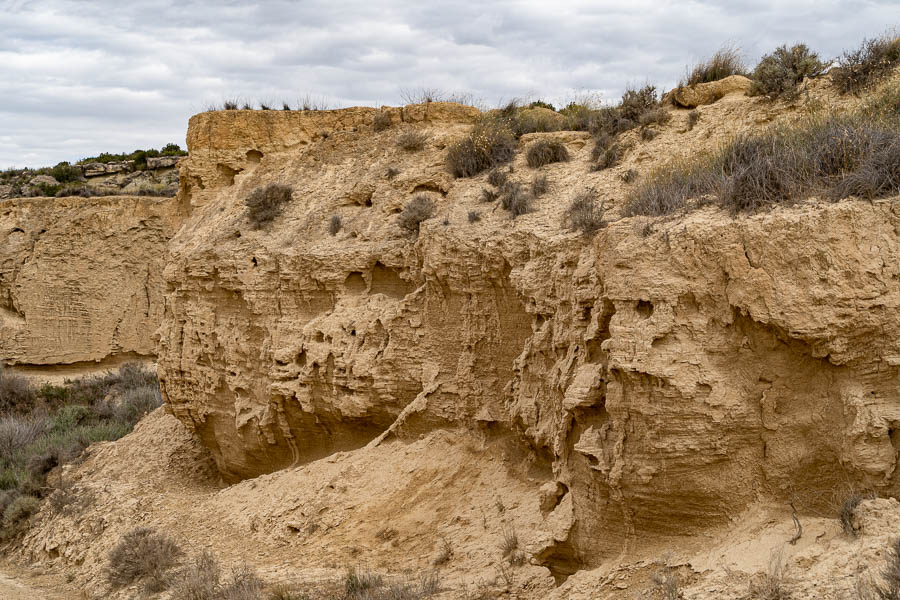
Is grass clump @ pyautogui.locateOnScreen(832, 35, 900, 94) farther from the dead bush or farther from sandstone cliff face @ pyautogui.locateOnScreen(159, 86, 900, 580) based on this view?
the dead bush

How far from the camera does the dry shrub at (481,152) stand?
33.2ft

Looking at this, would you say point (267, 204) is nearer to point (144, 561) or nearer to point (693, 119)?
point (144, 561)

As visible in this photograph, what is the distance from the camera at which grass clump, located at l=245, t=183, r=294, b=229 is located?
36.8ft

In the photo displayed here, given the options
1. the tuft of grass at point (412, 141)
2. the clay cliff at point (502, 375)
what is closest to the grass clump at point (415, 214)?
the clay cliff at point (502, 375)

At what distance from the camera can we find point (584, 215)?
7.35 m

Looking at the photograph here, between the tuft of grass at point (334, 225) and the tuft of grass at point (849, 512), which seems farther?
the tuft of grass at point (334, 225)

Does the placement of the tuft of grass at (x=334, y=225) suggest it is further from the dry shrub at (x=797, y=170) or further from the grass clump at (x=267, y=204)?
the dry shrub at (x=797, y=170)

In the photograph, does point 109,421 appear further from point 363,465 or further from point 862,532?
point 862,532

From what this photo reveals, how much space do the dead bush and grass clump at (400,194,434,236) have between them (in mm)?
4515

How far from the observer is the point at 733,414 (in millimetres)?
5375

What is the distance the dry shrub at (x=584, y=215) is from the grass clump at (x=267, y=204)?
4788mm

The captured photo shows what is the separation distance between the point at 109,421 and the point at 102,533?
6652 millimetres

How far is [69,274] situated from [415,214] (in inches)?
589

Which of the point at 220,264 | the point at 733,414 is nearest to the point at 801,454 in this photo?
the point at 733,414
